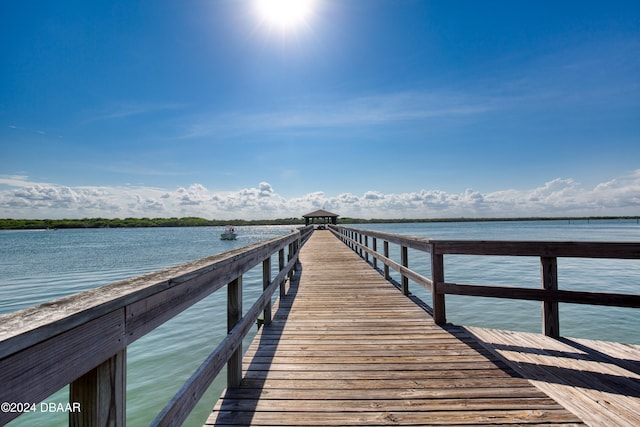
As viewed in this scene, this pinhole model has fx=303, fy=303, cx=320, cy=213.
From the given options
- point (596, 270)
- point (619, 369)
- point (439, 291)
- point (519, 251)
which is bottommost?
point (596, 270)

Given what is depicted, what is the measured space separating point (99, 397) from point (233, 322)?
4.47ft

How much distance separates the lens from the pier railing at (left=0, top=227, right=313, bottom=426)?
683 mm

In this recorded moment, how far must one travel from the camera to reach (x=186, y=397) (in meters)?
1.46

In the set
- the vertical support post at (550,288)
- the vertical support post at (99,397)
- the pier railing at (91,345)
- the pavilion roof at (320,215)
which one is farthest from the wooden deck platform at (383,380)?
the pavilion roof at (320,215)

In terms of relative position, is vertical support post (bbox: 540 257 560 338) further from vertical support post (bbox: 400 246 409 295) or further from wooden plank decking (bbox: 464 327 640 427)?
vertical support post (bbox: 400 246 409 295)

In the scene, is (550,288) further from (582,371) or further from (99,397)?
(99,397)

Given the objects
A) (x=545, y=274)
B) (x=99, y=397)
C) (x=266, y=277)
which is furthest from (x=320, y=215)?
(x=99, y=397)

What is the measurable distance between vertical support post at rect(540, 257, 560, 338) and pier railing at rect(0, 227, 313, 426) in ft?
10.9

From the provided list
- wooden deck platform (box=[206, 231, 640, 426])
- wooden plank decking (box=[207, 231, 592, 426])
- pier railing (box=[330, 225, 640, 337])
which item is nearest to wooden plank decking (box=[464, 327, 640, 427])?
wooden deck platform (box=[206, 231, 640, 426])

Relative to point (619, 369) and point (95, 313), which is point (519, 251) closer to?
point (619, 369)

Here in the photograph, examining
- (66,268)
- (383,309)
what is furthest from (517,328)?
(66,268)

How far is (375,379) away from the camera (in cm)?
248

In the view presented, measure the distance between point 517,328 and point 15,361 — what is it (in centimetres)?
A: 796

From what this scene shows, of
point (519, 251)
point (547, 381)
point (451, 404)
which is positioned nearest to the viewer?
point (451, 404)
